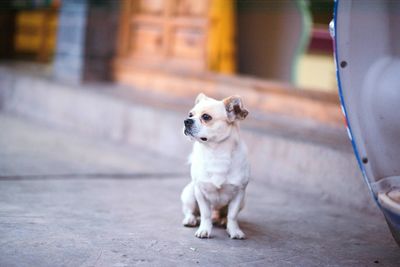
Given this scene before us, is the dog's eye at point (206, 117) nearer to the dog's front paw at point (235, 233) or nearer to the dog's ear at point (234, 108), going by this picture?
the dog's ear at point (234, 108)

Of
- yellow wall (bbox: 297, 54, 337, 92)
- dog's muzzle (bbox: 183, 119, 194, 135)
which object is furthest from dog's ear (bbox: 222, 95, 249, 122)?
yellow wall (bbox: 297, 54, 337, 92)

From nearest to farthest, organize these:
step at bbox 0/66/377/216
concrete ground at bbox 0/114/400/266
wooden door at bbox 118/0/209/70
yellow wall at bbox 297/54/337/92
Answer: concrete ground at bbox 0/114/400/266 < step at bbox 0/66/377/216 < yellow wall at bbox 297/54/337/92 < wooden door at bbox 118/0/209/70

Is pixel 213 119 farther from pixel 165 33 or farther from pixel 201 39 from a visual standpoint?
pixel 165 33

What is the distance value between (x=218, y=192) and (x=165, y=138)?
2.73 meters

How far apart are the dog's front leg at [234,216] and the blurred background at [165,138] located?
0.21 feet

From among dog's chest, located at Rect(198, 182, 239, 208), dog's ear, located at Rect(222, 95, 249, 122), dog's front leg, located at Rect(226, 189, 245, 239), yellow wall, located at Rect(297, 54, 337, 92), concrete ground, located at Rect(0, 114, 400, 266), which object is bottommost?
concrete ground, located at Rect(0, 114, 400, 266)

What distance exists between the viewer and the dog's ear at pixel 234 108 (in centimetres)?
312

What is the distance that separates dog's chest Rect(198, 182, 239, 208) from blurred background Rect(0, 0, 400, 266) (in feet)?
0.66

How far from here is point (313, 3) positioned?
6.43 metres

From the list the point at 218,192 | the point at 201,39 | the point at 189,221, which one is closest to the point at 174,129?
the point at 201,39

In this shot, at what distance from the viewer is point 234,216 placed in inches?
127

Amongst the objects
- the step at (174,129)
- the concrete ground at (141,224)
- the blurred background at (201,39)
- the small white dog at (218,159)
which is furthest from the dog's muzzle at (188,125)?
the blurred background at (201,39)

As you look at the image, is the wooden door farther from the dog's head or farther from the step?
the dog's head

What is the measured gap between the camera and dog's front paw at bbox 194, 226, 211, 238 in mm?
3172
